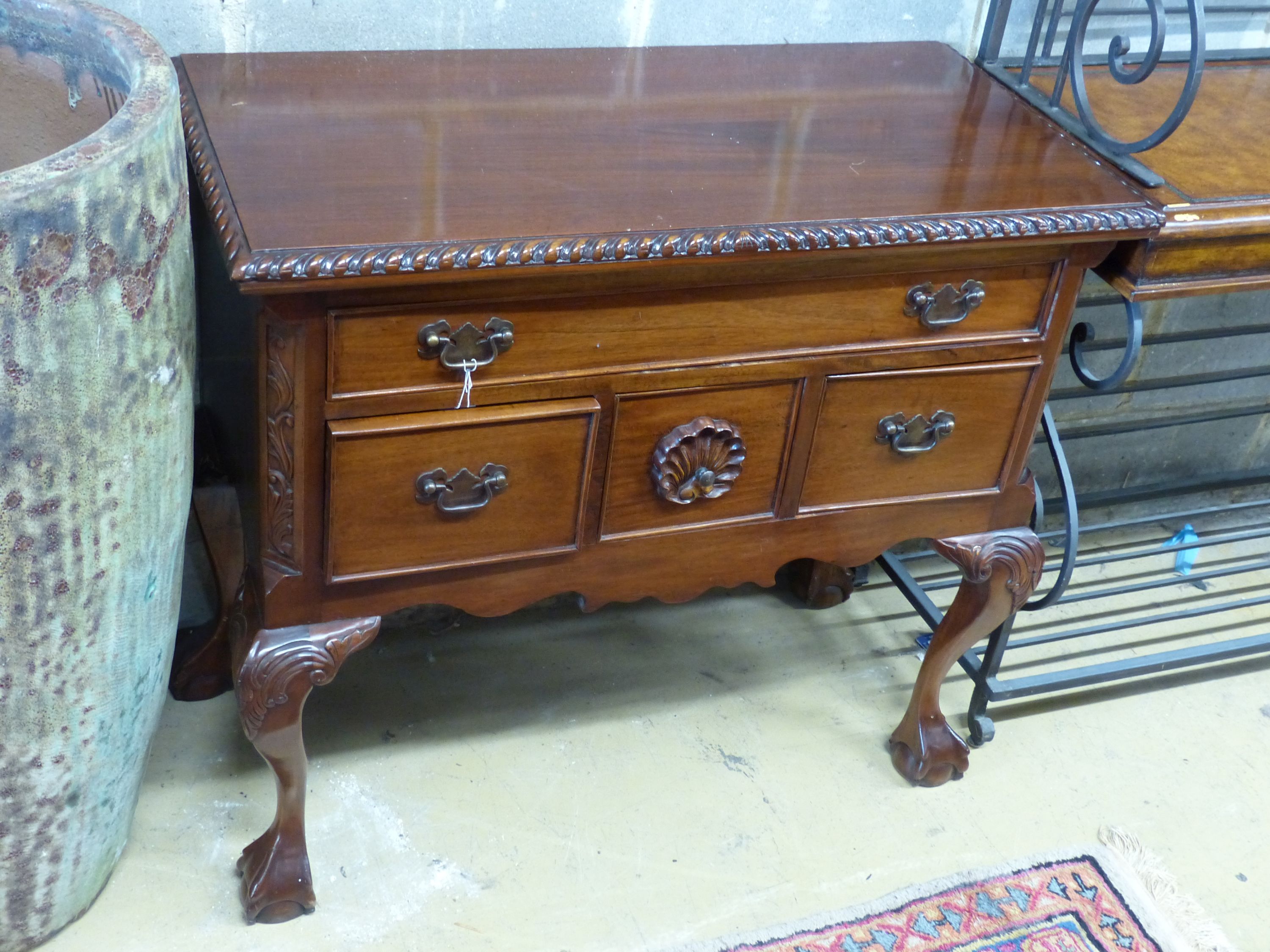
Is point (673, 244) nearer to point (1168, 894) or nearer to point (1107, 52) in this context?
point (1107, 52)

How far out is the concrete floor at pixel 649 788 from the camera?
1.56 meters

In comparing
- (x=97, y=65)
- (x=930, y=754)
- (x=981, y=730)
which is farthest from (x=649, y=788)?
(x=97, y=65)

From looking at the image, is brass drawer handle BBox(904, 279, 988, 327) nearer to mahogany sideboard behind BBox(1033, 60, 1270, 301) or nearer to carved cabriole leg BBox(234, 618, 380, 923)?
mahogany sideboard behind BBox(1033, 60, 1270, 301)

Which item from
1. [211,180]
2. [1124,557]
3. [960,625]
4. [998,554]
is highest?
[211,180]

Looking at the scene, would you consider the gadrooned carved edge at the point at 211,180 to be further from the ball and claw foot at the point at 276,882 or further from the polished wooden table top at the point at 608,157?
the ball and claw foot at the point at 276,882

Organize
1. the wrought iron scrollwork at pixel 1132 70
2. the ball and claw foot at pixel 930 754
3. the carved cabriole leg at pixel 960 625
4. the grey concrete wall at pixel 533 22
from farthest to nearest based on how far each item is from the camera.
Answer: the ball and claw foot at pixel 930 754
the carved cabriole leg at pixel 960 625
the grey concrete wall at pixel 533 22
the wrought iron scrollwork at pixel 1132 70

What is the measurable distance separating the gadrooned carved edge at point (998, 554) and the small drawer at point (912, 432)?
9 cm

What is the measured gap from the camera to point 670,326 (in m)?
1.28

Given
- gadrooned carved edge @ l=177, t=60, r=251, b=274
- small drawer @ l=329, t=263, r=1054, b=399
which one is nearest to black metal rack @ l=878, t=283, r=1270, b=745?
small drawer @ l=329, t=263, r=1054, b=399

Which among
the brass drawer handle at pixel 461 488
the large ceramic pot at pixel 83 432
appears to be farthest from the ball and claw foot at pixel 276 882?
the brass drawer handle at pixel 461 488

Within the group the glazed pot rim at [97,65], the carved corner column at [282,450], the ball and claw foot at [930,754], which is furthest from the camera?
the ball and claw foot at [930,754]

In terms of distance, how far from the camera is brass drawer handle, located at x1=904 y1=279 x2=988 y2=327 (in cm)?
135

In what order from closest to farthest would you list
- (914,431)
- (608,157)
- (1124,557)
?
(608,157), (914,431), (1124,557)

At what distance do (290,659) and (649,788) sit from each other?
0.60 metres
